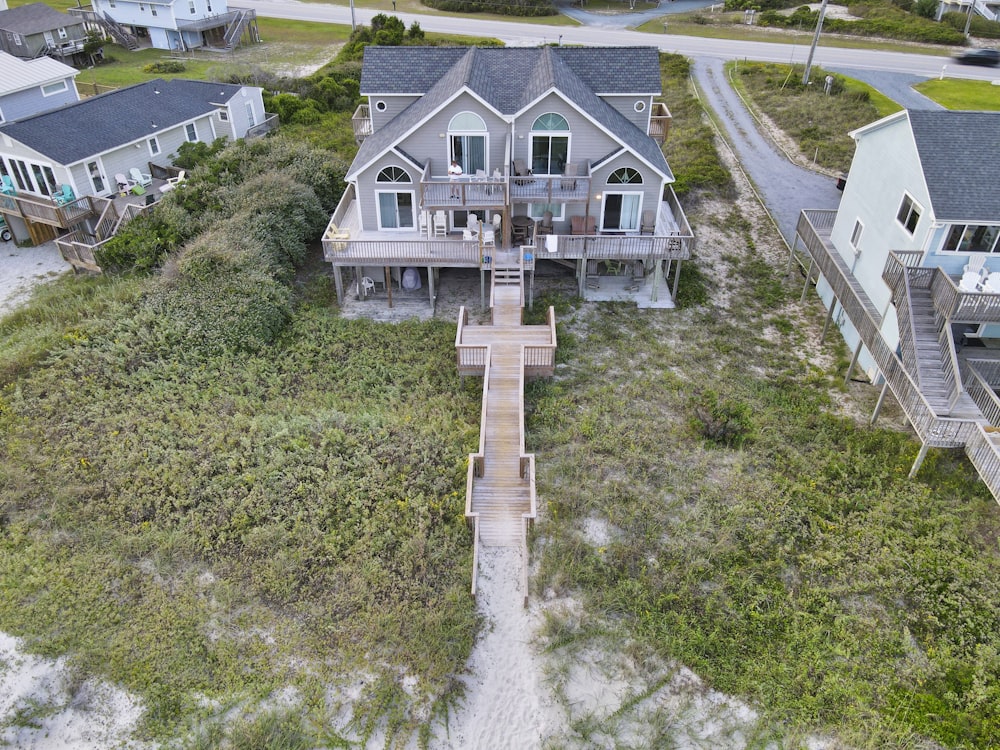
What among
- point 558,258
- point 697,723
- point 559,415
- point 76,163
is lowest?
point 697,723

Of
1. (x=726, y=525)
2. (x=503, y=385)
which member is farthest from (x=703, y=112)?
(x=726, y=525)

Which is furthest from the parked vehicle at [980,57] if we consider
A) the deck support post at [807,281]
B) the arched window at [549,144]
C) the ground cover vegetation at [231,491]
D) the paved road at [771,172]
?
the ground cover vegetation at [231,491]

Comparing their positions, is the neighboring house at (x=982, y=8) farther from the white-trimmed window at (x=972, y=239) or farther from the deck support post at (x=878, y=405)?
the deck support post at (x=878, y=405)

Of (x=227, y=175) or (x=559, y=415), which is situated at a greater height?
(x=227, y=175)

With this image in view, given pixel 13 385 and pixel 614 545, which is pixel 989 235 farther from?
pixel 13 385

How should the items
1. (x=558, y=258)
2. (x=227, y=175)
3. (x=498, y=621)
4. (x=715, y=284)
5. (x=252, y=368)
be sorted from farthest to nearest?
(x=227, y=175) → (x=715, y=284) → (x=558, y=258) → (x=252, y=368) → (x=498, y=621)

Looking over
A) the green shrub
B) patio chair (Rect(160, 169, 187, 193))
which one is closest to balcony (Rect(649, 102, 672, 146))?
patio chair (Rect(160, 169, 187, 193))

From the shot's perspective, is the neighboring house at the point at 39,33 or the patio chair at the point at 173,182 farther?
the neighboring house at the point at 39,33
